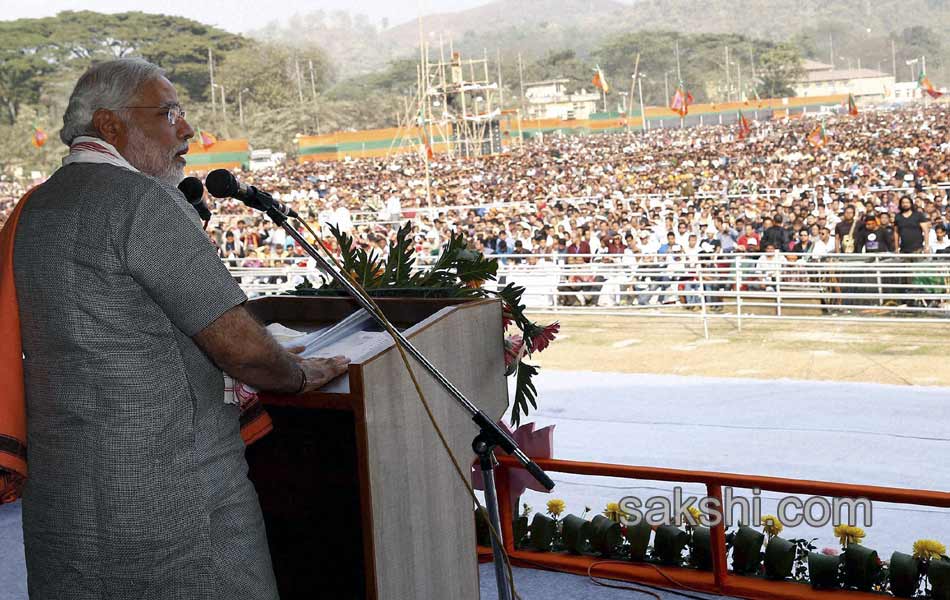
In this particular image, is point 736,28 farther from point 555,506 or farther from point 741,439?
point 555,506

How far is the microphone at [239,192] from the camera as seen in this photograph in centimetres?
98

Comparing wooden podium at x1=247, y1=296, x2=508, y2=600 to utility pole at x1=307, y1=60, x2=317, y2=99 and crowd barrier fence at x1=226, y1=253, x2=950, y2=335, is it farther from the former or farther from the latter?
utility pole at x1=307, y1=60, x2=317, y2=99

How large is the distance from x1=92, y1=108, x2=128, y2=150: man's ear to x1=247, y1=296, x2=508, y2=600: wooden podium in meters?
0.28

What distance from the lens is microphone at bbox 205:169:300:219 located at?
0.98 m

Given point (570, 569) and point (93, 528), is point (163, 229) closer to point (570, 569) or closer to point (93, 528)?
point (93, 528)

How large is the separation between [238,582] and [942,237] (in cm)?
757

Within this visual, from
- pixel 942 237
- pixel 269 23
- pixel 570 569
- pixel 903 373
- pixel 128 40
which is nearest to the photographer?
pixel 570 569

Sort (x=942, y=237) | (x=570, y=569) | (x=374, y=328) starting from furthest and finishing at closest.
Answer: (x=942, y=237) → (x=570, y=569) → (x=374, y=328)

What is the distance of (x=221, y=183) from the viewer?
98cm

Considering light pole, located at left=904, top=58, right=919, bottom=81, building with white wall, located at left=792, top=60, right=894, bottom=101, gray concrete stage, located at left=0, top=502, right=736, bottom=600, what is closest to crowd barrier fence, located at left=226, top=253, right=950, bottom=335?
gray concrete stage, located at left=0, top=502, right=736, bottom=600

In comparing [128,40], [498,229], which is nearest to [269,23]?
[128,40]

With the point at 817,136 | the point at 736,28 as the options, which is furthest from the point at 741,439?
the point at 736,28

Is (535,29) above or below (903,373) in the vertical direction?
above

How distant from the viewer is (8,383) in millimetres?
910
